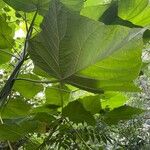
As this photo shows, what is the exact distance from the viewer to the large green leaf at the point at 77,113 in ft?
2.45

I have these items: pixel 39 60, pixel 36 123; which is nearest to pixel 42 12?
pixel 39 60

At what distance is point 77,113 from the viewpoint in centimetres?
76

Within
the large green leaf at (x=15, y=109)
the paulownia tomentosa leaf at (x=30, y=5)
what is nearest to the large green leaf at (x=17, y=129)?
the large green leaf at (x=15, y=109)

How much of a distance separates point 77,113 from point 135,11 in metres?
0.23

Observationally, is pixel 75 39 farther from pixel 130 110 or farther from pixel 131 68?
pixel 130 110

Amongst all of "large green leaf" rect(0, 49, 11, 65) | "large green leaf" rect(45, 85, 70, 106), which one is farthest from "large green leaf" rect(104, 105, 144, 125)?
"large green leaf" rect(0, 49, 11, 65)

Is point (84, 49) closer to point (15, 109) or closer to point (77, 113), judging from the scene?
point (77, 113)

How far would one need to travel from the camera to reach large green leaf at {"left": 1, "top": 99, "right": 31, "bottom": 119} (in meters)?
0.89

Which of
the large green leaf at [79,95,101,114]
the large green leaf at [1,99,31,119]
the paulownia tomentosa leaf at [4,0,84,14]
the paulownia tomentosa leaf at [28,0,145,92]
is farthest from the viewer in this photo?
the large green leaf at [1,99,31,119]

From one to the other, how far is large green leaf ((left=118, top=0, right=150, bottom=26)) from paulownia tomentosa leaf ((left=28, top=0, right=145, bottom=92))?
0.15 m

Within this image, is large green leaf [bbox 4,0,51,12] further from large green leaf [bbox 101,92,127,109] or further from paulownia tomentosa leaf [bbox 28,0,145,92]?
large green leaf [bbox 101,92,127,109]

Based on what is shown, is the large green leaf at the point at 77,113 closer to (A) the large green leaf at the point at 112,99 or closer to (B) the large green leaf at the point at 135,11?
(A) the large green leaf at the point at 112,99

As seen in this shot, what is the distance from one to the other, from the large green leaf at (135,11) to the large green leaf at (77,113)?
0.19 m

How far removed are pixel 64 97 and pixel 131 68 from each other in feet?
0.96
